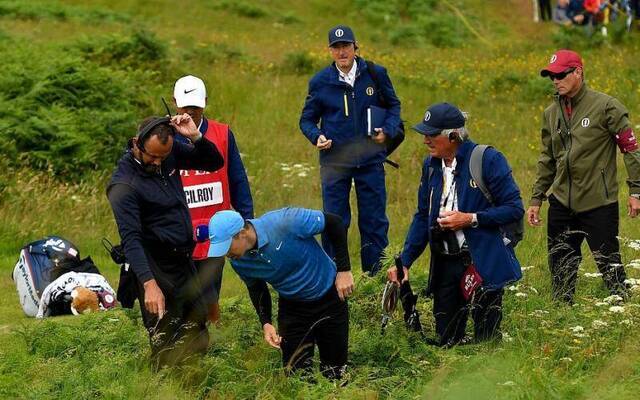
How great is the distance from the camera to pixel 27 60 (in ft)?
57.8

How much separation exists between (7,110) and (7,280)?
440cm

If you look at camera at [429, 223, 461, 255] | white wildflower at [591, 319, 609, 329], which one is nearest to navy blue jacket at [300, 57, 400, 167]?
camera at [429, 223, 461, 255]

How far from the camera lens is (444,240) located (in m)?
7.43

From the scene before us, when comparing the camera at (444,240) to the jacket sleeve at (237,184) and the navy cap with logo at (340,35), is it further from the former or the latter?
the navy cap with logo at (340,35)

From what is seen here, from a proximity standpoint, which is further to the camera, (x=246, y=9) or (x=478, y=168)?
(x=246, y=9)

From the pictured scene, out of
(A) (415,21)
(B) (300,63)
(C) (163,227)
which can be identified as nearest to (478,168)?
(C) (163,227)

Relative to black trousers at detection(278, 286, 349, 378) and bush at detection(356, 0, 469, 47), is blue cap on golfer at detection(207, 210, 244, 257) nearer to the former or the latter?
black trousers at detection(278, 286, 349, 378)

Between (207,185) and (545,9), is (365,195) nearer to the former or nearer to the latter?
(207,185)

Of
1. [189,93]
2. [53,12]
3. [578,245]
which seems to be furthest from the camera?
[53,12]

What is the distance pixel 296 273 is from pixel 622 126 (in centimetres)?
293

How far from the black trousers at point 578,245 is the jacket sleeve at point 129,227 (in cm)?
305

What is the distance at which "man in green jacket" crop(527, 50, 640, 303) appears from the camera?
8.37 meters

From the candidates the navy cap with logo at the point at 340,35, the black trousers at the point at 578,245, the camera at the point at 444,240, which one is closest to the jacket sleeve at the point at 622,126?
the black trousers at the point at 578,245

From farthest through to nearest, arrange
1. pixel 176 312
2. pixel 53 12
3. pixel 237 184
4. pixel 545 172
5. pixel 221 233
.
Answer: pixel 53 12 < pixel 545 172 < pixel 237 184 < pixel 176 312 < pixel 221 233
